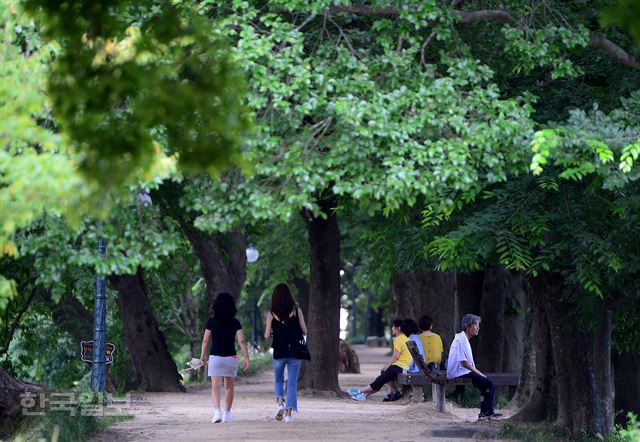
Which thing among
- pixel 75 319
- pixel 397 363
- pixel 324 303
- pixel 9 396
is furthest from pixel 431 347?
pixel 9 396

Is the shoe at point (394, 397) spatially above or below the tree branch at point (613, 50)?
below

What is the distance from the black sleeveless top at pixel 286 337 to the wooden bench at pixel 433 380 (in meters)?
3.43

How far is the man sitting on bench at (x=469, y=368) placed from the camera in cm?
1908

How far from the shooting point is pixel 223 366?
17281 mm

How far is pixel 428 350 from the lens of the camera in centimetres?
2284

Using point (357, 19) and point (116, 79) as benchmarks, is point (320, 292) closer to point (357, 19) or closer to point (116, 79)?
point (357, 19)

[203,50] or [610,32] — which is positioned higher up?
[610,32]

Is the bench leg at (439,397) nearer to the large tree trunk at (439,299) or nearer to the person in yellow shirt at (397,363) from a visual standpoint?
the person in yellow shirt at (397,363)

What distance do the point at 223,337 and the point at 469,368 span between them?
387 cm

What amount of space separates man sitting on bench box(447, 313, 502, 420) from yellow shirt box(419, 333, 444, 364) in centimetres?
314

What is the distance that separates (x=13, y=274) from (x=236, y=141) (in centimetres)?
1041

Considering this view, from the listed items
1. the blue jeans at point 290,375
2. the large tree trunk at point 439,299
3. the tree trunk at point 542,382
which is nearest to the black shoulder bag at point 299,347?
the blue jeans at point 290,375

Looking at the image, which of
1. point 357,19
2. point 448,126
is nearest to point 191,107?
point 448,126

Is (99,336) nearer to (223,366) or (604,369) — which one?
(223,366)
